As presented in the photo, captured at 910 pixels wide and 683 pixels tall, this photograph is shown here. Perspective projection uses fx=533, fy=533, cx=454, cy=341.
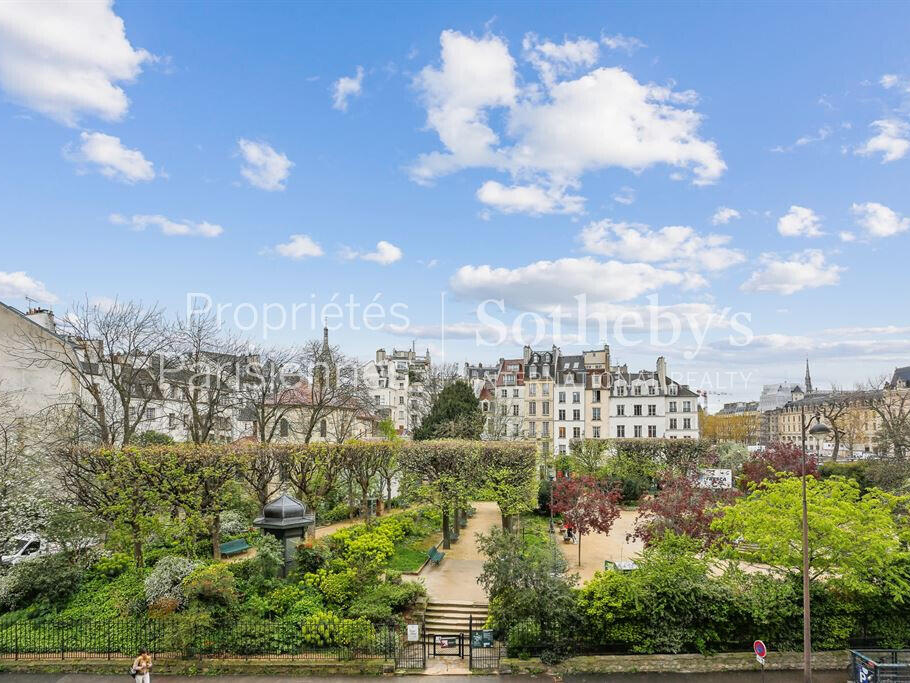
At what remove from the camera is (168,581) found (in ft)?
62.0

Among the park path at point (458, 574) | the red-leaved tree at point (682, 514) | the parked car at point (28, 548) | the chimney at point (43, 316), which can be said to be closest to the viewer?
the park path at point (458, 574)

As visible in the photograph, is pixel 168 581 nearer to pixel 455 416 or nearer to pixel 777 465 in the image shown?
pixel 455 416

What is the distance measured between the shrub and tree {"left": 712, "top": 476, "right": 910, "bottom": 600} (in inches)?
733

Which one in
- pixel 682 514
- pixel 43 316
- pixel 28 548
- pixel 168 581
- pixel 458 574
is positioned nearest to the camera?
pixel 168 581

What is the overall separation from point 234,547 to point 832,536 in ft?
79.1

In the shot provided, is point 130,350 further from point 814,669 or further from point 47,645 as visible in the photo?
point 814,669

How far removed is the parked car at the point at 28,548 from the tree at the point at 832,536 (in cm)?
2827

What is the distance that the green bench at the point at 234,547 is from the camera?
25.0 m

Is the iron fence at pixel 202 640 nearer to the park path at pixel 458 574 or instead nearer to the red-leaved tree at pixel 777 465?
the park path at pixel 458 574

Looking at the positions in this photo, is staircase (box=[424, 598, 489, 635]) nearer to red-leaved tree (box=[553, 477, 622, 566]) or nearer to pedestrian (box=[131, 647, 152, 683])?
red-leaved tree (box=[553, 477, 622, 566])

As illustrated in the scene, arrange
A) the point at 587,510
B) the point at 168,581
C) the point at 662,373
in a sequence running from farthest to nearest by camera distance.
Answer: the point at 662,373, the point at 587,510, the point at 168,581

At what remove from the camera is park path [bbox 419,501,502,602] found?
2111 centimetres

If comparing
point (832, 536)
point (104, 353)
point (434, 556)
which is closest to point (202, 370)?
point (104, 353)

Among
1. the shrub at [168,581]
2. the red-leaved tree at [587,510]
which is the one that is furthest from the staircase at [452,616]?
the shrub at [168,581]
